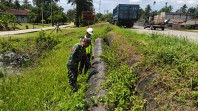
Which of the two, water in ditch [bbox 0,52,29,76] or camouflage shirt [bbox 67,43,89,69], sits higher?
camouflage shirt [bbox 67,43,89,69]

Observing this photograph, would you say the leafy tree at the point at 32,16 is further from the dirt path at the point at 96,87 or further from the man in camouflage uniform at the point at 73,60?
the man in camouflage uniform at the point at 73,60

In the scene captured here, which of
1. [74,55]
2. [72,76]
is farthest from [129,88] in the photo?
[74,55]

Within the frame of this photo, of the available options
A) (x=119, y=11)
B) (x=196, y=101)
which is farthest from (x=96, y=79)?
(x=119, y=11)

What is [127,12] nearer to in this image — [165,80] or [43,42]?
[43,42]

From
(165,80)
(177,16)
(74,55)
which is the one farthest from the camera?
(177,16)

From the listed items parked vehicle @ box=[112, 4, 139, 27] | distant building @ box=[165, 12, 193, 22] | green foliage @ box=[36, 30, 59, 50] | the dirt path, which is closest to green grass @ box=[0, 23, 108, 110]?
the dirt path

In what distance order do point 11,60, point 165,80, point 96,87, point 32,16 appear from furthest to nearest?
point 32,16, point 11,60, point 96,87, point 165,80

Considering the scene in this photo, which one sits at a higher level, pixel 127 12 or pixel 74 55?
pixel 127 12

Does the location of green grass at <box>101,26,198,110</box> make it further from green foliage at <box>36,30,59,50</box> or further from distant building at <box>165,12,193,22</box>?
distant building at <box>165,12,193,22</box>

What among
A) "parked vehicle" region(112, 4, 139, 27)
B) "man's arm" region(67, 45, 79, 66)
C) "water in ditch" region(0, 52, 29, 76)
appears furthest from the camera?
"parked vehicle" region(112, 4, 139, 27)

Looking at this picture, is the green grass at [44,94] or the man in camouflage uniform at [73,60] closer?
the green grass at [44,94]

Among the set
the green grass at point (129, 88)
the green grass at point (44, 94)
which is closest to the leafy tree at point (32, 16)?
the green grass at point (44, 94)

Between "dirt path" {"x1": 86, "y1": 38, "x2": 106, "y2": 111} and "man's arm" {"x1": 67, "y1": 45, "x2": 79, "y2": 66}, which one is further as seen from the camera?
"man's arm" {"x1": 67, "y1": 45, "x2": 79, "y2": 66}

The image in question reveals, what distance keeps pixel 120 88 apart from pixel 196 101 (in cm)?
141
